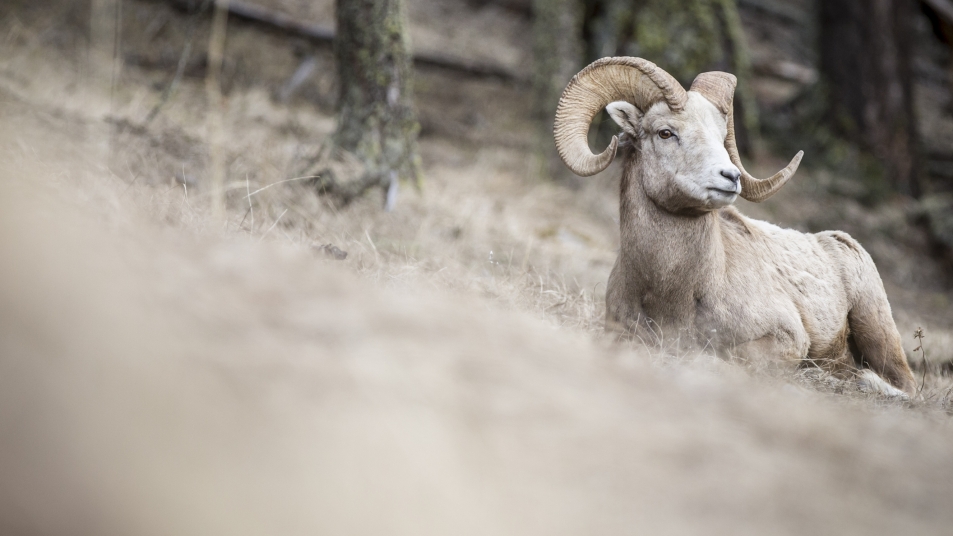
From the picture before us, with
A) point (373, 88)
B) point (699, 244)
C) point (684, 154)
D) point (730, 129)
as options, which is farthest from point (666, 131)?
point (373, 88)

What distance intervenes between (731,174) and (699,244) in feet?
1.92

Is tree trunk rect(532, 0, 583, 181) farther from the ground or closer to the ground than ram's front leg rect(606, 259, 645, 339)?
farther from the ground

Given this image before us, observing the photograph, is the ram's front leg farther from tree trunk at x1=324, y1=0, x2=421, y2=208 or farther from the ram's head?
tree trunk at x1=324, y1=0, x2=421, y2=208

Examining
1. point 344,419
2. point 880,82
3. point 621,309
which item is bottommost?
point 621,309

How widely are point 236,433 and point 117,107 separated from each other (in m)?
6.84

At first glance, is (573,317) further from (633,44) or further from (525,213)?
(633,44)

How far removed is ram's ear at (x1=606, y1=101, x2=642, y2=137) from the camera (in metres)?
4.90

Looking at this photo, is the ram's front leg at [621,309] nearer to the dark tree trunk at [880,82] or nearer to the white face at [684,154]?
the white face at [684,154]

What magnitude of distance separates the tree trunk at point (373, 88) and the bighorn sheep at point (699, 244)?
2412mm

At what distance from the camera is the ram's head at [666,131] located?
4375 mm

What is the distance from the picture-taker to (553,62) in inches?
439

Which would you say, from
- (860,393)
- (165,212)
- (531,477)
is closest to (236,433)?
(531,477)

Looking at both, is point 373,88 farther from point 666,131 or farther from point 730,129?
point 730,129

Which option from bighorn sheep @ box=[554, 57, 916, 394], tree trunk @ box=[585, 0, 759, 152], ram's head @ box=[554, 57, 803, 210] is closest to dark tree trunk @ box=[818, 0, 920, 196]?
tree trunk @ box=[585, 0, 759, 152]
